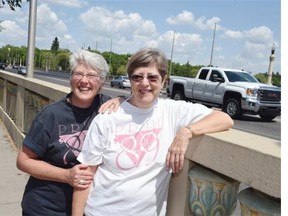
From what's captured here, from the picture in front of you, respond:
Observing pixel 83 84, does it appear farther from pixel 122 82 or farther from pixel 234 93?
pixel 122 82

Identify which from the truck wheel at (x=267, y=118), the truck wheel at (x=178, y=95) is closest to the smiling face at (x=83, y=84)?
the truck wheel at (x=267, y=118)

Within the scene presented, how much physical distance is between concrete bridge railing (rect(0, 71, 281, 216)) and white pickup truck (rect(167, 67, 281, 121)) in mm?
14354

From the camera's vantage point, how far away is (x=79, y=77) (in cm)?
252

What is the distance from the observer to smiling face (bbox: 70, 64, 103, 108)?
98.9 inches

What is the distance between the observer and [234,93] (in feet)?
54.5

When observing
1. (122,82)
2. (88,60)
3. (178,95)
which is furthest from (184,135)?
(122,82)

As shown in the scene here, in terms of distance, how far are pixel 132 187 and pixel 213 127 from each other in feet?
1.80

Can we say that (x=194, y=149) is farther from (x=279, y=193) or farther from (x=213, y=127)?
(x=279, y=193)

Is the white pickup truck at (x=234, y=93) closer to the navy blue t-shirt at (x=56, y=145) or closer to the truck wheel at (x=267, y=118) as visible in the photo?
the truck wheel at (x=267, y=118)

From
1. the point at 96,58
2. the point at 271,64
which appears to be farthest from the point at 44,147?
the point at 271,64

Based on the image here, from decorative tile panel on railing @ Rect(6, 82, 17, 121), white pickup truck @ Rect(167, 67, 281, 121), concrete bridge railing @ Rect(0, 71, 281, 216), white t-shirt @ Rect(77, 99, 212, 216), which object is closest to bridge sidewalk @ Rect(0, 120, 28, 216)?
decorative tile panel on railing @ Rect(6, 82, 17, 121)

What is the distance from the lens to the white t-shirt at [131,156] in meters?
2.07

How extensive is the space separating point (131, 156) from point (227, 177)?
0.53 meters

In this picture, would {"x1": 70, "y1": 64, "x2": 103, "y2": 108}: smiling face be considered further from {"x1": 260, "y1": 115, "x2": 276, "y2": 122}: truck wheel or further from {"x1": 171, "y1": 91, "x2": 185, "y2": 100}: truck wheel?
{"x1": 171, "y1": 91, "x2": 185, "y2": 100}: truck wheel
